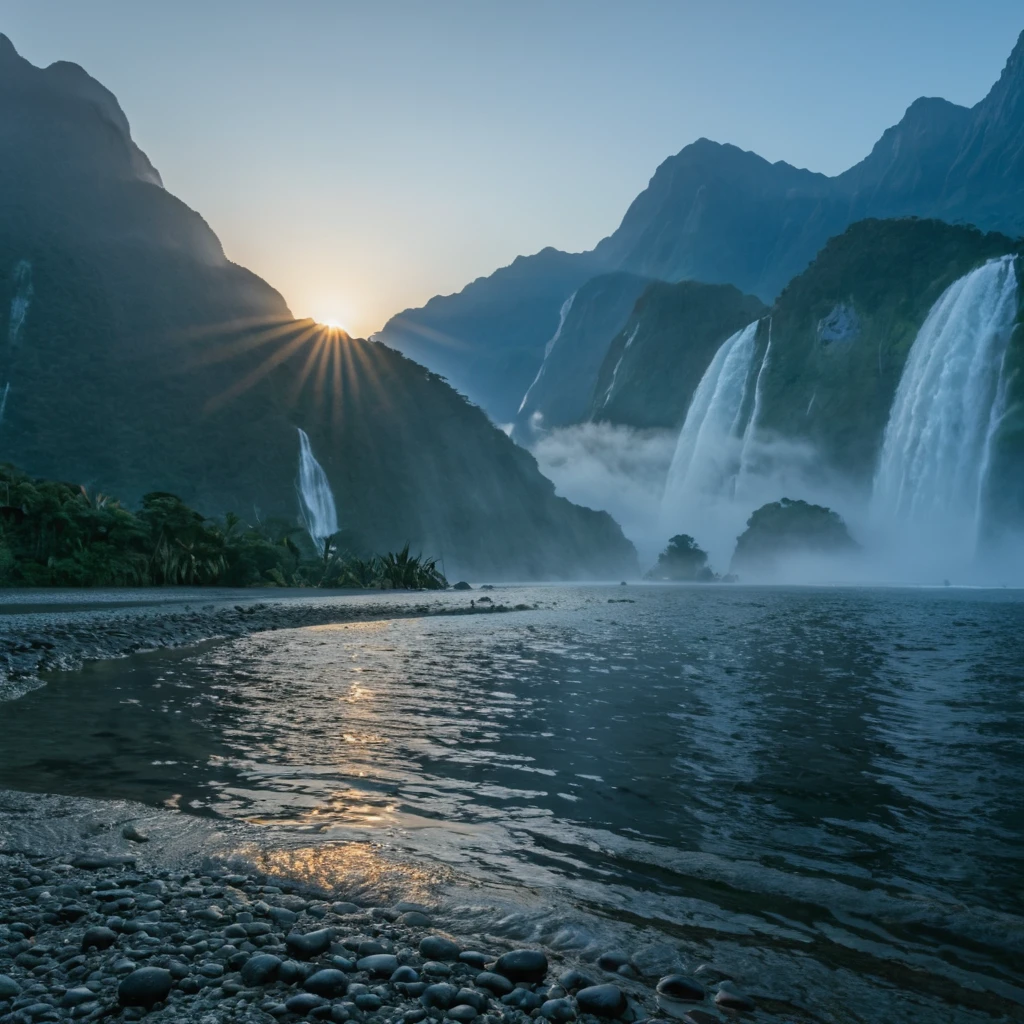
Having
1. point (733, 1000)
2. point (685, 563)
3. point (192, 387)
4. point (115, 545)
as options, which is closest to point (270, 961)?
point (733, 1000)

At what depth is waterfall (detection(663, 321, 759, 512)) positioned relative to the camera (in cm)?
14662

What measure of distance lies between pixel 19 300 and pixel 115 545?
6940 centimetres

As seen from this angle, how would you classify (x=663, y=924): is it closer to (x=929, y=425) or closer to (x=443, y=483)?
(x=929, y=425)

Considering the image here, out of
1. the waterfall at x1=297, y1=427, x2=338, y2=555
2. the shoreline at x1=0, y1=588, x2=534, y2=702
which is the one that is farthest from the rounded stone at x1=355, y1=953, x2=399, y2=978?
the waterfall at x1=297, y1=427, x2=338, y2=555

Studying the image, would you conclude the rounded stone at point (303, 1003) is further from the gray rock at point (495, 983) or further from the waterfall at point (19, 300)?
the waterfall at point (19, 300)

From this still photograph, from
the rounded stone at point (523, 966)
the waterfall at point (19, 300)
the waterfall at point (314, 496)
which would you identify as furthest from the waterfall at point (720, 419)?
the rounded stone at point (523, 966)

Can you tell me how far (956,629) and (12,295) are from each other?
103 metres

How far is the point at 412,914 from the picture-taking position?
4.02m

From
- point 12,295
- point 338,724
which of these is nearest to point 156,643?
point 338,724

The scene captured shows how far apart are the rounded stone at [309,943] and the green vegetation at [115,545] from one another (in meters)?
38.5

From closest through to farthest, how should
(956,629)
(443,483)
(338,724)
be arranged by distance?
(338,724)
(956,629)
(443,483)

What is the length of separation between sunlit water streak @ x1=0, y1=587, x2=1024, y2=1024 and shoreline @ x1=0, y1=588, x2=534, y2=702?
139 cm

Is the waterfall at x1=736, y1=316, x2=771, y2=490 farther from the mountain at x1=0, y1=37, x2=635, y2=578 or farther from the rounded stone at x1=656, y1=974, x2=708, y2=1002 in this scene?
the rounded stone at x1=656, y1=974, x2=708, y2=1002

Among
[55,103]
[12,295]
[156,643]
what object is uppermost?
[55,103]
